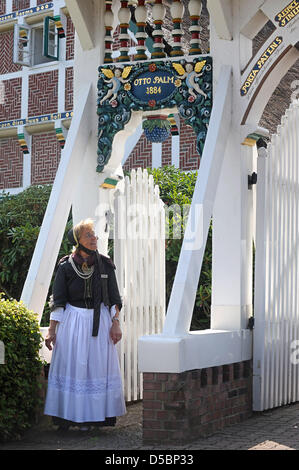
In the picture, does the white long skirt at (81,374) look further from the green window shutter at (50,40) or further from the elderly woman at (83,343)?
the green window shutter at (50,40)

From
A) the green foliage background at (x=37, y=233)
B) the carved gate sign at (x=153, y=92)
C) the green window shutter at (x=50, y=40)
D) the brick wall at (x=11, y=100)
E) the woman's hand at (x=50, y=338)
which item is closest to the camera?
the woman's hand at (x=50, y=338)

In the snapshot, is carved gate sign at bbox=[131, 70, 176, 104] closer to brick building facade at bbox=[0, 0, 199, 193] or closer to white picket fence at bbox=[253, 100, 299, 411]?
white picket fence at bbox=[253, 100, 299, 411]

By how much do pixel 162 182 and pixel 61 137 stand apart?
9567mm

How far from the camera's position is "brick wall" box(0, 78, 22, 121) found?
22.2 meters

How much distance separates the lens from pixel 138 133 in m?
19.5

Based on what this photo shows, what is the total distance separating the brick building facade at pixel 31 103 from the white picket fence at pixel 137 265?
12182 millimetres

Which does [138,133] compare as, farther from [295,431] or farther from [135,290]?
[295,431]

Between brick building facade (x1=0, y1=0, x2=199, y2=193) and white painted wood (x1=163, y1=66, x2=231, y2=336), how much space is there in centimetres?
1325

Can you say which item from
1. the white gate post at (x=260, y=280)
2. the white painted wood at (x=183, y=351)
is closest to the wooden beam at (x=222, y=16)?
the white gate post at (x=260, y=280)

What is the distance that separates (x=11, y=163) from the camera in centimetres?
2247

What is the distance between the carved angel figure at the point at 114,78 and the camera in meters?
8.27

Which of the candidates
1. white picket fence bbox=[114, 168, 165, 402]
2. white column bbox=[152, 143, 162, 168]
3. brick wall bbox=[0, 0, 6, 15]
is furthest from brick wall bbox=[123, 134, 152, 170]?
white picket fence bbox=[114, 168, 165, 402]

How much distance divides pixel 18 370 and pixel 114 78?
3001 mm

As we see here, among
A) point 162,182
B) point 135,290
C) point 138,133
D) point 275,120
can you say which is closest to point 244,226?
point 135,290
